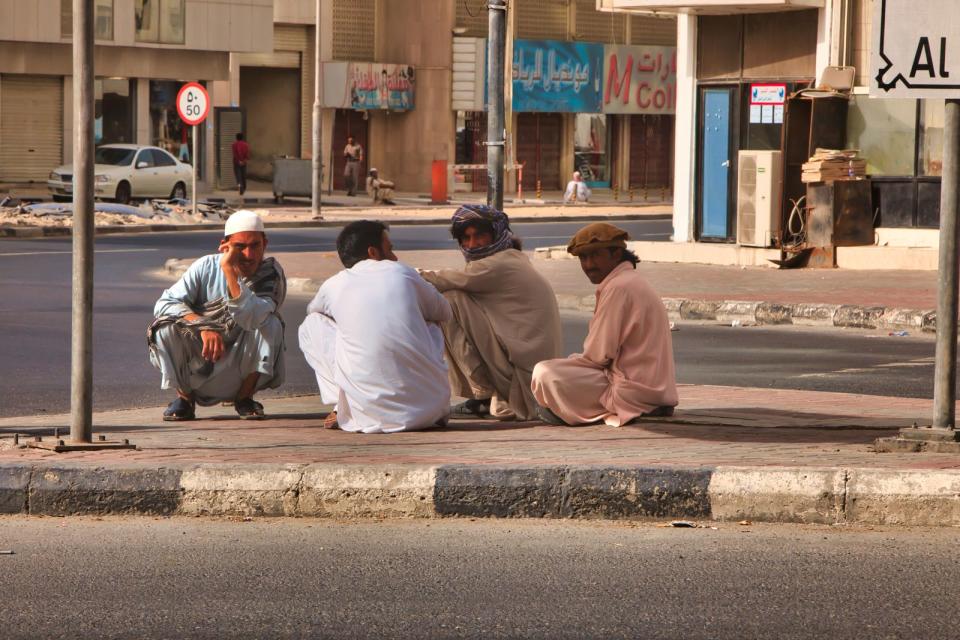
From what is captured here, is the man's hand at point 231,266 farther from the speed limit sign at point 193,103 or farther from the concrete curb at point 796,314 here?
the speed limit sign at point 193,103

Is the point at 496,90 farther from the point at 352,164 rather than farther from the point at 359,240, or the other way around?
the point at 352,164

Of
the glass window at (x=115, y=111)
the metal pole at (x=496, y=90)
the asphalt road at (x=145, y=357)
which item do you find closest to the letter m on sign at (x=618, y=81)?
the glass window at (x=115, y=111)

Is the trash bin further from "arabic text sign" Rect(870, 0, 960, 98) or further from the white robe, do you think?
"arabic text sign" Rect(870, 0, 960, 98)

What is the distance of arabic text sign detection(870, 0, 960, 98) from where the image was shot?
7.74 metres

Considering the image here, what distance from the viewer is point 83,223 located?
309 inches

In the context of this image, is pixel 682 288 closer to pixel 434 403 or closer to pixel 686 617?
pixel 434 403

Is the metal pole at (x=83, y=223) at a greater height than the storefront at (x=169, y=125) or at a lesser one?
lesser

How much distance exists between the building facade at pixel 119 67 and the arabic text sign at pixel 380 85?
437 centimetres

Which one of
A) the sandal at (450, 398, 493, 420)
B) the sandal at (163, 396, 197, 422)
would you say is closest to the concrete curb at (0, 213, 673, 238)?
the sandal at (163, 396, 197, 422)

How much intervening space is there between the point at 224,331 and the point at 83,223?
69.9 inches

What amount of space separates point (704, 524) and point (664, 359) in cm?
184

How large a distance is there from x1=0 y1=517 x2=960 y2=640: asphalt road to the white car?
32.0m

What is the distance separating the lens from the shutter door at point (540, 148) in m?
53.7

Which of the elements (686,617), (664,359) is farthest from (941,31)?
(686,617)
